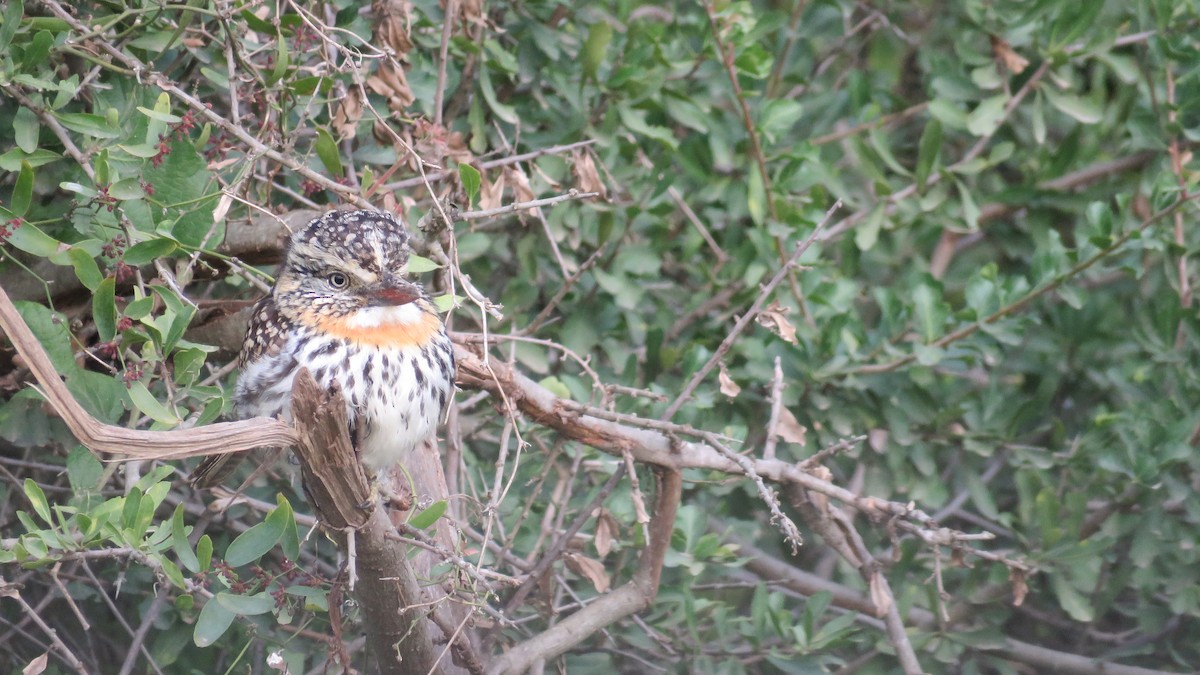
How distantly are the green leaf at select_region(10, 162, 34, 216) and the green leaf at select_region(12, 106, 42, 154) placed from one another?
16 cm

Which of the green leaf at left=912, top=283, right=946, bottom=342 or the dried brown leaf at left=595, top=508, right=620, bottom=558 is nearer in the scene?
the dried brown leaf at left=595, top=508, right=620, bottom=558

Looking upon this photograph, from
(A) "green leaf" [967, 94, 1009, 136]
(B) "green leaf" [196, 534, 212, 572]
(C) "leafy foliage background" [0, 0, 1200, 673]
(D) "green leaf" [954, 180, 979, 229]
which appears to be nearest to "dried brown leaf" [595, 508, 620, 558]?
(C) "leafy foliage background" [0, 0, 1200, 673]

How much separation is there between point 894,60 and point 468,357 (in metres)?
2.79

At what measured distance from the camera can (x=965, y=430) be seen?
4.10m

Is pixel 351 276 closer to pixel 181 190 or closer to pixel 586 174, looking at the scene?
pixel 181 190

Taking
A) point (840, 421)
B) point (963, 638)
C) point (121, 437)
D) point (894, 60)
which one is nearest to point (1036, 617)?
point (963, 638)

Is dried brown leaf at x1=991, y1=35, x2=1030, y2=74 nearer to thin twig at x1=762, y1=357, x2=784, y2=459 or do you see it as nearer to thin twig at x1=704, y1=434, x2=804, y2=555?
thin twig at x1=762, y1=357, x2=784, y2=459

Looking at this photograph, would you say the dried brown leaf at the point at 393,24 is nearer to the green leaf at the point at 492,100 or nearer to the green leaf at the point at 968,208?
the green leaf at the point at 492,100

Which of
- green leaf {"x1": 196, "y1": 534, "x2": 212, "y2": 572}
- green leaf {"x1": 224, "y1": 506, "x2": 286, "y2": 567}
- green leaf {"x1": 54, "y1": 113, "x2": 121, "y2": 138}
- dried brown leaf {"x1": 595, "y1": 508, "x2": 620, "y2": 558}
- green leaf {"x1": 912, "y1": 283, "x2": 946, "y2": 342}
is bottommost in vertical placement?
dried brown leaf {"x1": 595, "y1": 508, "x2": 620, "y2": 558}

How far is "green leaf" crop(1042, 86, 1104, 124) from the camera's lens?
13.3 feet

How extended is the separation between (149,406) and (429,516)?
1.88 ft

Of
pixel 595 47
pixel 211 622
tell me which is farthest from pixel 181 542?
pixel 595 47

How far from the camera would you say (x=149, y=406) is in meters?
2.44

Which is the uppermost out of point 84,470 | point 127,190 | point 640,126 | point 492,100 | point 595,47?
point 127,190
